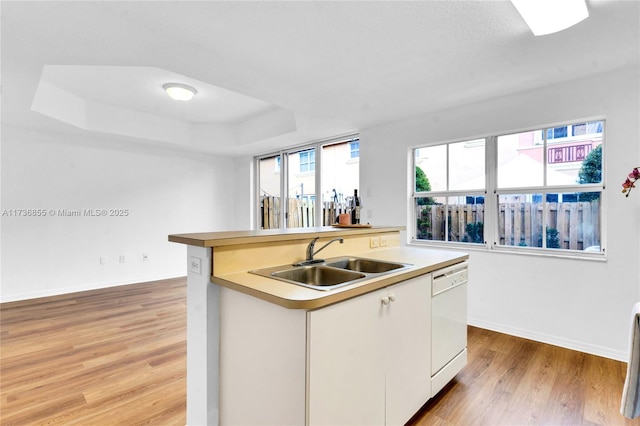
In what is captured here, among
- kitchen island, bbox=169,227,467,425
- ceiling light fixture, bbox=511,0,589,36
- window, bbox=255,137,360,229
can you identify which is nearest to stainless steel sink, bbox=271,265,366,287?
kitchen island, bbox=169,227,467,425

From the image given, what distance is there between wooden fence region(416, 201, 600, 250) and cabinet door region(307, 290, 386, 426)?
2.39 meters

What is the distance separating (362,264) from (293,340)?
1.08 m

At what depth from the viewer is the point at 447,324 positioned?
205cm

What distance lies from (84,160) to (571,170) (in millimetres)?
6259

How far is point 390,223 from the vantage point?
13.3 feet

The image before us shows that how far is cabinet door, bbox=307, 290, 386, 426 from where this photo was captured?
1195mm

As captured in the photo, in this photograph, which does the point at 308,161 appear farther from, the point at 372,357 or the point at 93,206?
the point at 372,357

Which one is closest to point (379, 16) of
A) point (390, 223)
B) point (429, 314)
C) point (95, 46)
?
point (429, 314)

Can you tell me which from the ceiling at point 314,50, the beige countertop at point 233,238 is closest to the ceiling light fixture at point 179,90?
the ceiling at point 314,50

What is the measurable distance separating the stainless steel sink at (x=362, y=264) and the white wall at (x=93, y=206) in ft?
14.7

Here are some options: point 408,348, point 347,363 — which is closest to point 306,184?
point 408,348

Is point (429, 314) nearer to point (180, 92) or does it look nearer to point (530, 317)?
point (530, 317)

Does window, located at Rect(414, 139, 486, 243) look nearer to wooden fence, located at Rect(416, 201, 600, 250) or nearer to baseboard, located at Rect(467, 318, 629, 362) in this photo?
wooden fence, located at Rect(416, 201, 600, 250)

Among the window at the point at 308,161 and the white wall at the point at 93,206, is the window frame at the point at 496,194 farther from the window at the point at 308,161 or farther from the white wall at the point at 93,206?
the white wall at the point at 93,206
